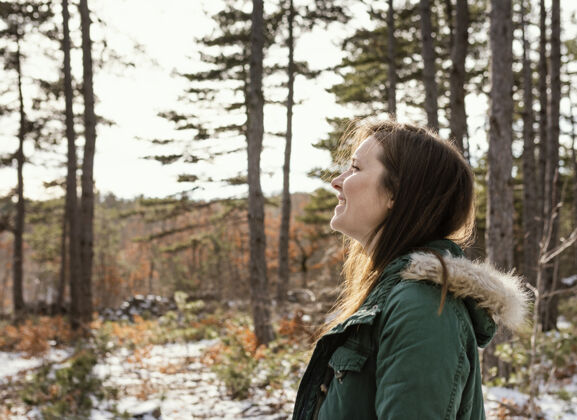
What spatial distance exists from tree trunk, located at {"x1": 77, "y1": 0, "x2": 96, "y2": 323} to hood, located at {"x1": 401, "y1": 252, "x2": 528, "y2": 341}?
11409mm

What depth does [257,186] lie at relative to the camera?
8953 millimetres

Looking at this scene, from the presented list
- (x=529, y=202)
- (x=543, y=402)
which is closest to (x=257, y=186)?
(x=543, y=402)

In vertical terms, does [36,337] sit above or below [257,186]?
below

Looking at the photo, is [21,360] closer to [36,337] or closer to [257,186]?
[36,337]

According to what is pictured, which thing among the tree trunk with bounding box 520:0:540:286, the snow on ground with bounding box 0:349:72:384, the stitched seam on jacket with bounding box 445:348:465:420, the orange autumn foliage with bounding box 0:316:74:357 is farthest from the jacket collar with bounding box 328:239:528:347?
the tree trunk with bounding box 520:0:540:286

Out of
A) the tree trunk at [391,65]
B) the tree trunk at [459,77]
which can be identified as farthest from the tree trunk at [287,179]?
the tree trunk at [459,77]

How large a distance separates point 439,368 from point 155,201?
43.1 feet

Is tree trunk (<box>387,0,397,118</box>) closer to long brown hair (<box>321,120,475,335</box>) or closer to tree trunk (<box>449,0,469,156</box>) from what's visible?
tree trunk (<box>449,0,469,156</box>)

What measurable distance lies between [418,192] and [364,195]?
0.51ft

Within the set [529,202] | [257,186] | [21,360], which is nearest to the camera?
[257,186]

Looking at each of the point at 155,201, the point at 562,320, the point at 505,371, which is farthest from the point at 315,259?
the point at 505,371

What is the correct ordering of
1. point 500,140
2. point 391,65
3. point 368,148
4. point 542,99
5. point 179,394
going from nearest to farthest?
point 368,148 → point 500,140 → point 179,394 → point 391,65 → point 542,99

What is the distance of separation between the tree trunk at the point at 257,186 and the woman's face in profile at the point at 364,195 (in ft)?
23.9

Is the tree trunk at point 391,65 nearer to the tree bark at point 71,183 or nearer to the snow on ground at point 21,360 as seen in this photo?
the tree bark at point 71,183
